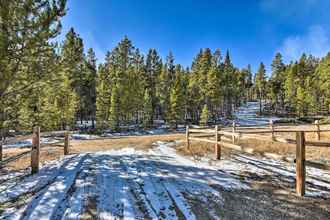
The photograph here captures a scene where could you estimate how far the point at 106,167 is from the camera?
26.1 ft

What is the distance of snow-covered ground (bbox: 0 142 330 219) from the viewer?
4.59 meters

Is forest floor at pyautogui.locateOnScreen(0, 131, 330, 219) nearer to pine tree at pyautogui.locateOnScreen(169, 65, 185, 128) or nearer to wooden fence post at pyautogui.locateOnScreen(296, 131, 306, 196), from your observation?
wooden fence post at pyautogui.locateOnScreen(296, 131, 306, 196)

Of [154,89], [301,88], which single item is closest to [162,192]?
[154,89]

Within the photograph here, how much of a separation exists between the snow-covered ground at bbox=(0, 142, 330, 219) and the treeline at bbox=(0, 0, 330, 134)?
12.6 ft

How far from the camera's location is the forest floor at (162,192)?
4586mm

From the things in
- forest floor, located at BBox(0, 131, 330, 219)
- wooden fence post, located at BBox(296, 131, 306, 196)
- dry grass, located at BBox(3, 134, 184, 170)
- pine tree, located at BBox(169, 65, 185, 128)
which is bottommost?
dry grass, located at BBox(3, 134, 184, 170)

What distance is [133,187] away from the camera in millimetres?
5945

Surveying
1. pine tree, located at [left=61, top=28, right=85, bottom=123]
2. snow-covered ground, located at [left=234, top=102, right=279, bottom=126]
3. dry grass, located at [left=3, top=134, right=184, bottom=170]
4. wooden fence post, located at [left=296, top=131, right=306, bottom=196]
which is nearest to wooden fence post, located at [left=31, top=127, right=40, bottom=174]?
dry grass, located at [left=3, top=134, right=184, bottom=170]

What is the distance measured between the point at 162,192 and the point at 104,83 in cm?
3460

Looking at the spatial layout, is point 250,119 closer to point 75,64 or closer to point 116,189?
point 75,64

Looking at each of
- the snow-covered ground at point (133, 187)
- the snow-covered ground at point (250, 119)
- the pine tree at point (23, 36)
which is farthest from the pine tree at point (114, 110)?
the snow-covered ground at point (133, 187)

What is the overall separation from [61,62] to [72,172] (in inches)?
191

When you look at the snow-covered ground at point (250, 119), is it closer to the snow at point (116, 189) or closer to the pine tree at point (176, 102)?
the pine tree at point (176, 102)

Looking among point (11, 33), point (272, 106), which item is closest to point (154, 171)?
point (11, 33)
